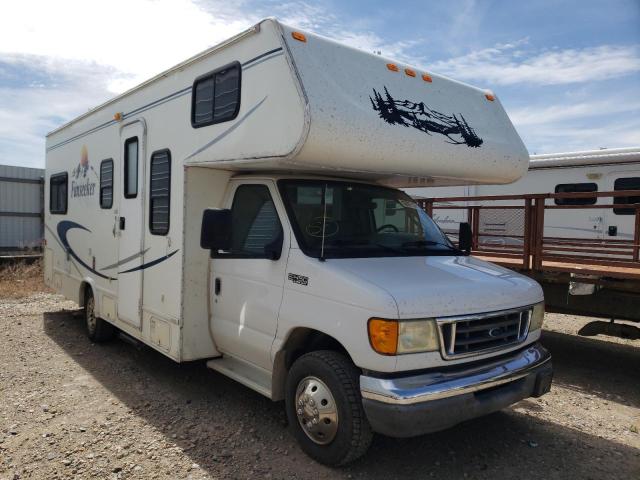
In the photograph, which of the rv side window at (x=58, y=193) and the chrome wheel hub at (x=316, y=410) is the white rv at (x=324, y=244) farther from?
the rv side window at (x=58, y=193)

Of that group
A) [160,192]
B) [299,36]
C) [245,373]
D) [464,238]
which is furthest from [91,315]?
[299,36]

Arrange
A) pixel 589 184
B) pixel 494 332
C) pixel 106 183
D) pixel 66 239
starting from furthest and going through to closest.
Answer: pixel 589 184 → pixel 66 239 → pixel 106 183 → pixel 494 332

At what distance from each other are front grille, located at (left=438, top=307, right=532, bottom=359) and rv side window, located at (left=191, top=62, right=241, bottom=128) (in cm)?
231

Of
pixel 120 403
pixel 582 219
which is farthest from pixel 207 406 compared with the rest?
pixel 582 219

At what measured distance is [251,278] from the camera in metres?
4.32

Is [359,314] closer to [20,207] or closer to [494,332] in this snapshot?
[494,332]

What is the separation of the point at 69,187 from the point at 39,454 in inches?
192

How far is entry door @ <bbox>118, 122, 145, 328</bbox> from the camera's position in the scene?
5.61 meters

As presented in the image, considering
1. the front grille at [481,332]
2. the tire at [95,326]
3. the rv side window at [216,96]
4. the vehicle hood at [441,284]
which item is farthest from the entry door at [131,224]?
the front grille at [481,332]

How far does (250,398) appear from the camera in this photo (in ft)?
16.6

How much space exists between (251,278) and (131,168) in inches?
97.6

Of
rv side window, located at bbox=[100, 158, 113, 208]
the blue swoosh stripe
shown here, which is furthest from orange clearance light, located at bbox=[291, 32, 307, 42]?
rv side window, located at bbox=[100, 158, 113, 208]

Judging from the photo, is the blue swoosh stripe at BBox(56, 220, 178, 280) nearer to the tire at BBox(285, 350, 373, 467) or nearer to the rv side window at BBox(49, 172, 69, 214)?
the rv side window at BBox(49, 172, 69, 214)

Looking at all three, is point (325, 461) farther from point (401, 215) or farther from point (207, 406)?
point (401, 215)
